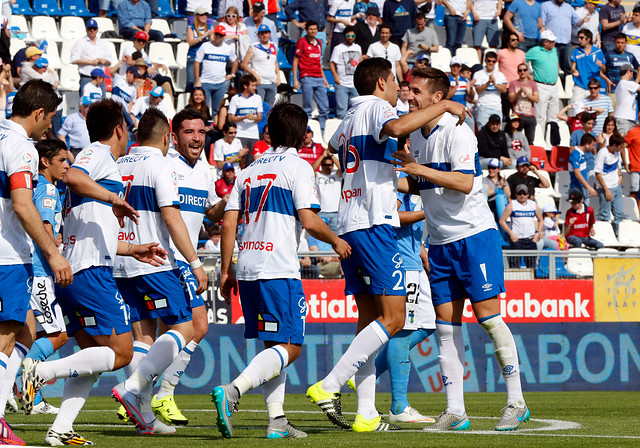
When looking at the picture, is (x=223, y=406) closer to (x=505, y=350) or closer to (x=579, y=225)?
(x=505, y=350)

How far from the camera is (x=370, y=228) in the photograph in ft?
26.2

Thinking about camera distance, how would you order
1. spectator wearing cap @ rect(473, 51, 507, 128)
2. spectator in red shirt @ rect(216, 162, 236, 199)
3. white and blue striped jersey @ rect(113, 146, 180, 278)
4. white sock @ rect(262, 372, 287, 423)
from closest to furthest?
white sock @ rect(262, 372, 287, 423)
white and blue striped jersey @ rect(113, 146, 180, 278)
spectator in red shirt @ rect(216, 162, 236, 199)
spectator wearing cap @ rect(473, 51, 507, 128)

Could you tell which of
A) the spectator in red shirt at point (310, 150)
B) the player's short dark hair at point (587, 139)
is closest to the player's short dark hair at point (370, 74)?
the spectator in red shirt at point (310, 150)

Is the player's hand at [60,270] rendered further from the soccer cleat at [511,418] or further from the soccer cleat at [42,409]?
the soccer cleat at [42,409]

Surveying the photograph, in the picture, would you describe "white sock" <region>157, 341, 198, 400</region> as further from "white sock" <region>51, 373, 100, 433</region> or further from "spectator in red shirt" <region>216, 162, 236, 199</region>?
"spectator in red shirt" <region>216, 162, 236, 199</region>

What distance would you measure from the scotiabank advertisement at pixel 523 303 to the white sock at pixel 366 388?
21.9 feet

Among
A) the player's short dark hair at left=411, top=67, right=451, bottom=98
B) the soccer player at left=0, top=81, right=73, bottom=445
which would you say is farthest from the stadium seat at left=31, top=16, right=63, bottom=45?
the soccer player at left=0, top=81, right=73, bottom=445

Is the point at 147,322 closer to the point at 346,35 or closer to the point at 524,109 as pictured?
the point at 346,35

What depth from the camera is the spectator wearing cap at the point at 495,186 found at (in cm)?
1866

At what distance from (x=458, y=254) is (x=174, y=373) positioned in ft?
9.45

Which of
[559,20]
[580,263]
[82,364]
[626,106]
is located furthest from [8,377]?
[559,20]

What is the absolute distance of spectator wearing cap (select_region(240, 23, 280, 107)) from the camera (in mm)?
21094

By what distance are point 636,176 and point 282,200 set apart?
53.5 feet

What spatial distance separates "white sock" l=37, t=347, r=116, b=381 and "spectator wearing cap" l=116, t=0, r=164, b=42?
15.2 meters
